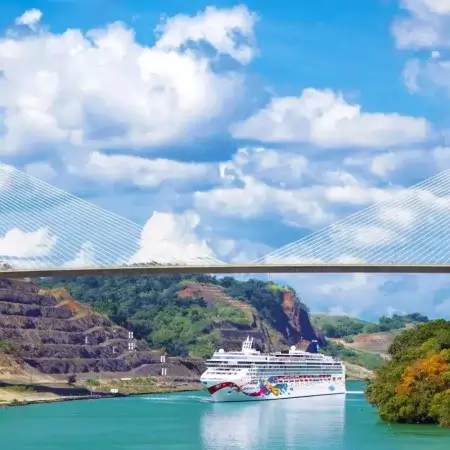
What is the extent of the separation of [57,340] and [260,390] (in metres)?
19.2

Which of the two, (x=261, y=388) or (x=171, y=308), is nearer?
(x=261, y=388)

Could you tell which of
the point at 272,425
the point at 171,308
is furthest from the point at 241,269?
the point at 171,308

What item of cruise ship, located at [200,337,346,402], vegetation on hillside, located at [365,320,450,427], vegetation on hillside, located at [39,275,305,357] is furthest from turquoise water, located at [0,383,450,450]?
vegetation on hillside, located at [39,275,305,357]

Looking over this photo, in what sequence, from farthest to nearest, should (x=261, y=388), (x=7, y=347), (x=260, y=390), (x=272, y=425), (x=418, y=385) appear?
(x=7, y=347) → (x=261, y=388) → (x=260, y=390) → (x=272, y=425) → (x=418, y=385)

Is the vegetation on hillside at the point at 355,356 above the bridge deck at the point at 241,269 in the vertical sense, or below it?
above

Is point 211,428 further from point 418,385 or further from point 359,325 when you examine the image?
point 359,325

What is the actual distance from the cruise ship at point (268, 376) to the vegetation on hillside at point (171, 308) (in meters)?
24.2

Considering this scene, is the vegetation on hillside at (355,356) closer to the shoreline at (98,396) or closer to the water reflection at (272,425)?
the shoreline at (98,396)

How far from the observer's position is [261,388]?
53156mm

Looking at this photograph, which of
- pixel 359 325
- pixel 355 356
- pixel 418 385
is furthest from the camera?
pixel 359 325

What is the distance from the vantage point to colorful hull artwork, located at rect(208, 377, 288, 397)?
168 ft

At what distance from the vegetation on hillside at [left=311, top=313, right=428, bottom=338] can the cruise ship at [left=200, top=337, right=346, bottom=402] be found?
243ft

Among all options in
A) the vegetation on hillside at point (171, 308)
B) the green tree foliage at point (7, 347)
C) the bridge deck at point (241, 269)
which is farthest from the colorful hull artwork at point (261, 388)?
the vegetation on hillside at point (171, 308)

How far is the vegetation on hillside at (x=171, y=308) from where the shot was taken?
87.0 meters
